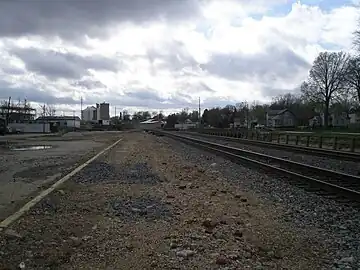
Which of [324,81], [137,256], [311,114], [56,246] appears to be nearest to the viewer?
[137,256]

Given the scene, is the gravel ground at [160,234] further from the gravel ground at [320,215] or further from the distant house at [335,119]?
the distant house at [335,119]

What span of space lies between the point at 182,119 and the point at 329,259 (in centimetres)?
18955

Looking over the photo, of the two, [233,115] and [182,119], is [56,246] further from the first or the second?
[182,119]

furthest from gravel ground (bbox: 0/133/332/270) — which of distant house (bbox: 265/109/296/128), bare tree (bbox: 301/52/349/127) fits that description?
distant house (bbox: 265/109/296/128)

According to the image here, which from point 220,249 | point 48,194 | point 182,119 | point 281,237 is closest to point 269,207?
point 281,237

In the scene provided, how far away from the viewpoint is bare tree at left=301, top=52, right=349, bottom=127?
8906 centimetres

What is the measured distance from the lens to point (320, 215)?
8672 mm

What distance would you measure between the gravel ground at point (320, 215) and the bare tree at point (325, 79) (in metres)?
80.4

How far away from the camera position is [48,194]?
1106 centimetres

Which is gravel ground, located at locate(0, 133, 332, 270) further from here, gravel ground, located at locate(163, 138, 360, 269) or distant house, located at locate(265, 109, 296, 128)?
distant house, located at locate(265, 109, 296, 128)

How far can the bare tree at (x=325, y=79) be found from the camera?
8906 centimetres

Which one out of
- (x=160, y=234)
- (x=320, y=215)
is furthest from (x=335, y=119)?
(x=160, y=234)

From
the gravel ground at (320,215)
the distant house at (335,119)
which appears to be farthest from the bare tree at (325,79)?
the gravel ground at (320,215)

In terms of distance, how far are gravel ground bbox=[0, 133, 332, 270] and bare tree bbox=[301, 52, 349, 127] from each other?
83.5 metres
